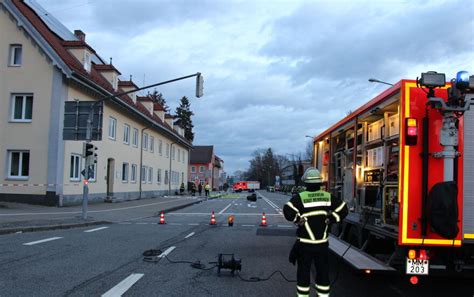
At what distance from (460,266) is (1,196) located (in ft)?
73.1

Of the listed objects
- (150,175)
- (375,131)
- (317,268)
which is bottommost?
(317,268)

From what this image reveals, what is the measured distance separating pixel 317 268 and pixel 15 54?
76.8 feet

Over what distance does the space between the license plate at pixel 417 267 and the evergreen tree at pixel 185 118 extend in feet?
291

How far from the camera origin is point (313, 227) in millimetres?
5434

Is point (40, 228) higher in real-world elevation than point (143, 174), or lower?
lower

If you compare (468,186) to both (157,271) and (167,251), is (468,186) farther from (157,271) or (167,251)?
(167,251)

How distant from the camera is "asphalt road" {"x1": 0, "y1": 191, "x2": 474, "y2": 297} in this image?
22.3 ft

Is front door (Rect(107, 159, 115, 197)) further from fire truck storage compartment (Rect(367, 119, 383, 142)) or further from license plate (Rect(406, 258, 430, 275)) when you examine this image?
license plate (Rect(406, 258, 430, 275))

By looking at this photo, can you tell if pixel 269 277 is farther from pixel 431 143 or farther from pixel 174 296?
pixel 431 143

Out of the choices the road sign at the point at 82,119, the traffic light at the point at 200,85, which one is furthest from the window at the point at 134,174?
the road sign at the point at 82,119

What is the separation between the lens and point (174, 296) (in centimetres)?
645

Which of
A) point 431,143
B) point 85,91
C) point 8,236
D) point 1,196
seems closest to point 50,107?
point 85,91

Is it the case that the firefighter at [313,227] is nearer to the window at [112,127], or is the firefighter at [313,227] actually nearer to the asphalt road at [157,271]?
the asphalt road at [157,271]

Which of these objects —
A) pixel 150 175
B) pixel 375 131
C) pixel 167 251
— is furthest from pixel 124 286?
pixel 150 175
